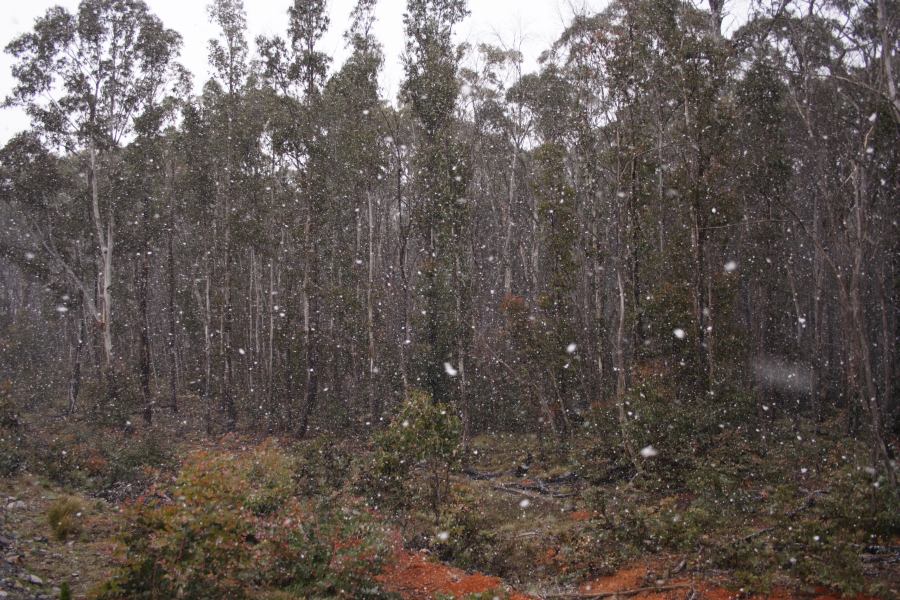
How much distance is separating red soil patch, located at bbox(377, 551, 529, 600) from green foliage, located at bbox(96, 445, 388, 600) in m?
0.71

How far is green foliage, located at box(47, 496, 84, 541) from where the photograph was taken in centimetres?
827

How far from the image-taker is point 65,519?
27.7 feet

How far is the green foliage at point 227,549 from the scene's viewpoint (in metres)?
5.48

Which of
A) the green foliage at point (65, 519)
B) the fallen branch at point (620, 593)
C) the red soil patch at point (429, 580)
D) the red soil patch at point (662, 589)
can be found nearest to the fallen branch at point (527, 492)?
the red soil patch at point (429, 580)

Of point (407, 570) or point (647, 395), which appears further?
point (647, 395)

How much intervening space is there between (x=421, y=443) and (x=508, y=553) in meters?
2.37

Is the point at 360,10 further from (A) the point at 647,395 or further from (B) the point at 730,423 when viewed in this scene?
(B) the point at 730,423

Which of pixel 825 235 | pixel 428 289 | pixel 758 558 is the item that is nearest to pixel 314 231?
pixel 428 289

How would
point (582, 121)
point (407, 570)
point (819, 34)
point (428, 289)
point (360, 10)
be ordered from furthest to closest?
point (360, 10) → point (428, 289) → point (582, 121) → point (819, 34) → point (407, 570)

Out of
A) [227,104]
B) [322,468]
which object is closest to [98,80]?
[227,104]

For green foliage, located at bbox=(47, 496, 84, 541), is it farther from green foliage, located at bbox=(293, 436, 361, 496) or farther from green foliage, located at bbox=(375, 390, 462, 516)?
green foliage, located at bbox=(375, 390, 462, 516)

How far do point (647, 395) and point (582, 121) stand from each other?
9024mm

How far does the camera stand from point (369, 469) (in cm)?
1287

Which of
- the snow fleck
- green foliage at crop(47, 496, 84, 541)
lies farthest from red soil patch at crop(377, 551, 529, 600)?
the snow fleck
